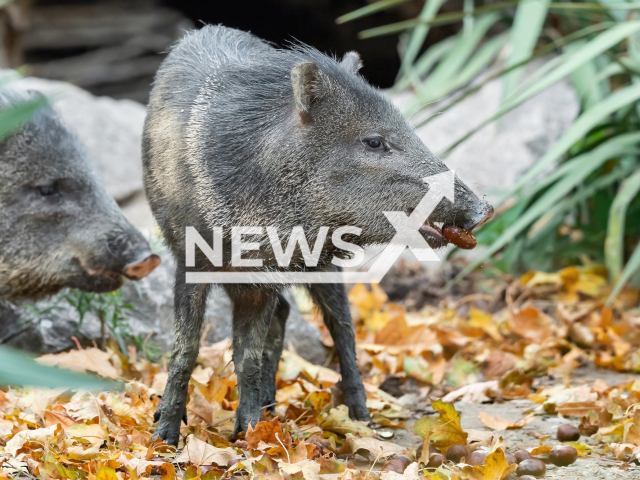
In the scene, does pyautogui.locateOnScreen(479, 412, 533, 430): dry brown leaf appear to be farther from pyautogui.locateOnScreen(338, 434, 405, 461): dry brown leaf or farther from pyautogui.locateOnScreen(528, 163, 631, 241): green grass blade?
pyautogui.locateOnScreen(528, 163, 631, 241): green grass blade

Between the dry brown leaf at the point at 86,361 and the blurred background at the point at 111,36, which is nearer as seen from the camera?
the dry brown leaf at the point at 86,361

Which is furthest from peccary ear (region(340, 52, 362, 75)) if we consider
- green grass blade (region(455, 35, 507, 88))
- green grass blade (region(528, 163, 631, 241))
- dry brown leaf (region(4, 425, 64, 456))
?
green grass blade (region(455, 35, 507, 88))

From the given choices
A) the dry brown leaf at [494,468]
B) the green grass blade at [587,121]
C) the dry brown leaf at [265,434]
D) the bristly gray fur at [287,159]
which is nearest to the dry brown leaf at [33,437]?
the dry brown leaf at [265,434]

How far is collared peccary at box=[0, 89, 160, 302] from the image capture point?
2.67 m

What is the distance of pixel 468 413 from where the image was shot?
2.58 metres

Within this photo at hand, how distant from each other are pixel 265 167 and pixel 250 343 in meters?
0.55

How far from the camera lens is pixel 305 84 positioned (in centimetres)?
198

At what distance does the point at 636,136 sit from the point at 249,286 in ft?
8.33

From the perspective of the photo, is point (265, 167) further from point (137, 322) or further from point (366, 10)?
point (366, 10)

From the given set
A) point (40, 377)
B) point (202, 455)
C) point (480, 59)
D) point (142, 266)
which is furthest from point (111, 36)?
point (40, 377)

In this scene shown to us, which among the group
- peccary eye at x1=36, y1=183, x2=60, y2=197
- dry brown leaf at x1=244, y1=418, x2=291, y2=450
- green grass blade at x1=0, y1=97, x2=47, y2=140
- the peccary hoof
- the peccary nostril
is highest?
green grass blade at x1=0, y1=97, x2=47, y2=140

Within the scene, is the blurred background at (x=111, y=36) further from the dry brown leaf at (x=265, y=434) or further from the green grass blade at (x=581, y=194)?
the dry brown leaf at (x=265, y=434)

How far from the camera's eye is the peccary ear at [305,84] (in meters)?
1.96

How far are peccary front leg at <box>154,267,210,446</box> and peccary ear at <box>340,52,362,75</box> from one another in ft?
2.66
